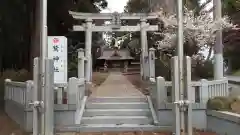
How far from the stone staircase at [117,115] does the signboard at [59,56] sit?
1.25 metres

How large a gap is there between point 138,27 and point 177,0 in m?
15.5

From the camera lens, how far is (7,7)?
16109 millimetres

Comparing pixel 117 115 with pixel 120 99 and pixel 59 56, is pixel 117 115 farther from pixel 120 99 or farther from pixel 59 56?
pixel 59 56

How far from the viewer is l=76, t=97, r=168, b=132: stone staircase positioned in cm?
974

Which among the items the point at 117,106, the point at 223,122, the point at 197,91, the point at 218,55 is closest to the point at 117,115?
the point at 117,106

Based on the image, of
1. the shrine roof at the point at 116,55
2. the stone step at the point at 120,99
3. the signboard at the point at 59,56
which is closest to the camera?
the signboard at the point at 59,56

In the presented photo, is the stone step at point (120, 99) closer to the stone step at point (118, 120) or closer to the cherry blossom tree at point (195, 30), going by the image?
the stone step at point (118, 120)

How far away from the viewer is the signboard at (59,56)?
35.5 ft

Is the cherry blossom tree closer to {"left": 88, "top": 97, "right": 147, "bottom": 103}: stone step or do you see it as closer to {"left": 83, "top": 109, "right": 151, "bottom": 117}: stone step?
{"left": 88, "top": 97, "right": 147, "bottom": 103}: stone step

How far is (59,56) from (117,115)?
253cm

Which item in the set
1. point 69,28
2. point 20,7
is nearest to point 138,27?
point 69,28

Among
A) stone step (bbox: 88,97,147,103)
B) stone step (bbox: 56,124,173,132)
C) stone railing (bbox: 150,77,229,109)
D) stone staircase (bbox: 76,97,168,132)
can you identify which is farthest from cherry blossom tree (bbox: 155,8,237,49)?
stone step (bbox: 56,124,173,132)

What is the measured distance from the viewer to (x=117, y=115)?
10.6 metres

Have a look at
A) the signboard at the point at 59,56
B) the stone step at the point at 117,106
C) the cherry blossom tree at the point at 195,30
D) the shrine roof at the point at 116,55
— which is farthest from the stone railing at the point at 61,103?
the shrine roof at the point at 116,55
